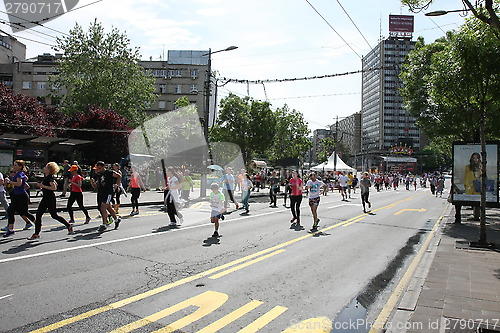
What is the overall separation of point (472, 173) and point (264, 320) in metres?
10.2

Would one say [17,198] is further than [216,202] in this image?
No

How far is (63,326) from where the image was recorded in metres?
4.04

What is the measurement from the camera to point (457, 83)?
39.6 ft

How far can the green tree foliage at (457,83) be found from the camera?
394 inches

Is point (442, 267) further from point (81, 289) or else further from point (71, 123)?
point (71, 123)

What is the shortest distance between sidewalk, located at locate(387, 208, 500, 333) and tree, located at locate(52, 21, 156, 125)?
36.0 meters

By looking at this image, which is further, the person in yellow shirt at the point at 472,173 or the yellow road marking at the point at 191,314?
the person in yellow shirt at the point at 472,173

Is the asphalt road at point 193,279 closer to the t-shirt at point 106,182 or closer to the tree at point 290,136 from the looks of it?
the t-shirt at point 106,182

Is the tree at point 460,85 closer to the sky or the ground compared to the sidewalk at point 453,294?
closer to the sky

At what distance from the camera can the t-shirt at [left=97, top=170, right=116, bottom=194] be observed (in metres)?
9.91

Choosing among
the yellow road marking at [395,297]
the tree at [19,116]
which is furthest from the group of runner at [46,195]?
the tree at [19,116]

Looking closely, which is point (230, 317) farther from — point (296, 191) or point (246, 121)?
point (246, 121)

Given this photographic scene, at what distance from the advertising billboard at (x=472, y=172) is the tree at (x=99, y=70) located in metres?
33.4

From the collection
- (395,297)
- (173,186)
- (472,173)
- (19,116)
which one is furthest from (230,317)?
(19,116)
